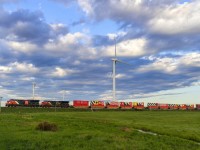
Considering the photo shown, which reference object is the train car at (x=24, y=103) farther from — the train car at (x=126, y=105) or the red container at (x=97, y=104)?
the train car at (x=126, y=105)

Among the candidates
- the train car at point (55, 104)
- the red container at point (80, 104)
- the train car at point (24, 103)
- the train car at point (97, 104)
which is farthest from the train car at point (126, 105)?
the train car at point (24, 103)

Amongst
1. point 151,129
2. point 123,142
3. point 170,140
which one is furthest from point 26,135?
point 151,129

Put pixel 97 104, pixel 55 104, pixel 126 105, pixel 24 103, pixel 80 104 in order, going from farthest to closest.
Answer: pixel 126 105
pixel 55 104
pixel 97 104
pixel 80 104
pixel 24 103

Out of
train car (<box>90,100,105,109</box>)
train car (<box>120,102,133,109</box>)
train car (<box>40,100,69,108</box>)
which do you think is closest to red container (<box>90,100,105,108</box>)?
train car (<box>90,100,105,109</box>)

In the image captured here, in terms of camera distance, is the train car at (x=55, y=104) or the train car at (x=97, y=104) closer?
the train car at (x=97, y=104)

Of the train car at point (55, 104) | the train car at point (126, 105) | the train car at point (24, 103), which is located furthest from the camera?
the train car at point (126, 105)

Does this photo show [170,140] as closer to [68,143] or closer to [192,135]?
[192,135]

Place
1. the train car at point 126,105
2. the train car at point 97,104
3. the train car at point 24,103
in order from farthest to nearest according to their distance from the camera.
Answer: the train car at point 126,105, the train car at point 97,104, the train car at point 24,103

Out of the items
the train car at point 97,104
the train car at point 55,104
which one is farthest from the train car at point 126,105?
the train car at point 55,104

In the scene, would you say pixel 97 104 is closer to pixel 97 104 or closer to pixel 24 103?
pixel 97 104

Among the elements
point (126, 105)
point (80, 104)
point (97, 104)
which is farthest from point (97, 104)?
point (126, 105)

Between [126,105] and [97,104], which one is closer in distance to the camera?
[97,104]

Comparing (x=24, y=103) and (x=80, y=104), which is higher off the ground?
(x=24, y=103)

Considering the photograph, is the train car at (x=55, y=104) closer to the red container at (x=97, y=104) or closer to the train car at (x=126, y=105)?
the red container at (x=97, y=104)
